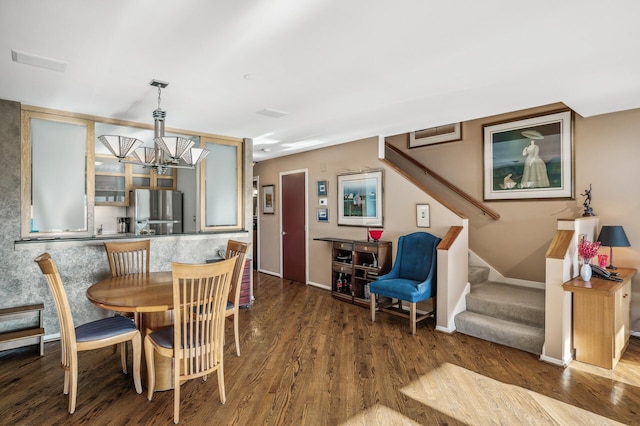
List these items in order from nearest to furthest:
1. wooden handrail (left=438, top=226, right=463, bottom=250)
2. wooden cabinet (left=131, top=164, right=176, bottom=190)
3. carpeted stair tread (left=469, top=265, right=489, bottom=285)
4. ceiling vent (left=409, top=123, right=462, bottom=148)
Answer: wooden handrail (left=438, top=226, right=463, bottom=250) → carpeted stair tread (left=469, top=265, right=489, bottom=285) → ceiling vent (left=409, top=123, right=462, bottom=148) → wooden cabinet (left=131, top=164, right=176, bottom=190)

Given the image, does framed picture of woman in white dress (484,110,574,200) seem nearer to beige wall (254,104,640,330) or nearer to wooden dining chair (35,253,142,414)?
beige wall (254,104,640,330)

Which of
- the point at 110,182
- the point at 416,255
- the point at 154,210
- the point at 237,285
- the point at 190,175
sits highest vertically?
the point at 190,175

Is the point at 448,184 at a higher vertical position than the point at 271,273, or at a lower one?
higher

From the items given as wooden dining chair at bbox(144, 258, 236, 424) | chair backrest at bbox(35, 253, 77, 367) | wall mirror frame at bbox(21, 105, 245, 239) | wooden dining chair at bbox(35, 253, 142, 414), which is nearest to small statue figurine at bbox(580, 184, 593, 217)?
wooden dining chair at bbox(144, 258, 236, 424)

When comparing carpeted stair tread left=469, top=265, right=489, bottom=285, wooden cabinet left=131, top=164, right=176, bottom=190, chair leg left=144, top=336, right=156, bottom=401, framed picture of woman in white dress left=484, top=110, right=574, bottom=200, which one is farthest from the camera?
wooden cabinet left=131, top=164, right=176, bottom=190

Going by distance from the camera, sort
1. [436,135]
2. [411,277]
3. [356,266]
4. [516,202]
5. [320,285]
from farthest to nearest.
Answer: [320,285]
[436,135]
[356,266]
[516,202]
[411,277]

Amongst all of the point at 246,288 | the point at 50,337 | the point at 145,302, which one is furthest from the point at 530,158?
the point at 50,337

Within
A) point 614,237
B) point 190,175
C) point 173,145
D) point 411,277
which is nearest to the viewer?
point 173,145

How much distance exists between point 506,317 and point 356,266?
6.57 ft

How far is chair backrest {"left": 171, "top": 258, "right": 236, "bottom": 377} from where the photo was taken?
2.33 metres

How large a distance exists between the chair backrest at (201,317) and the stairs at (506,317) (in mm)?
2789

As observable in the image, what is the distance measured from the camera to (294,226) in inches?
262

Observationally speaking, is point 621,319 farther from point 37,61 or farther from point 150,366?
point 37,61

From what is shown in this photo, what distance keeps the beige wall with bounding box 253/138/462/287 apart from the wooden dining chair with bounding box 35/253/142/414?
3.50m
